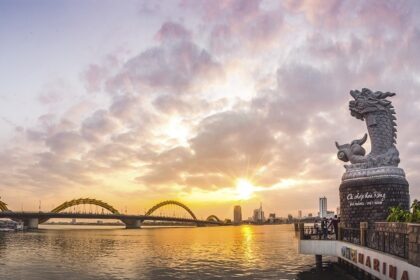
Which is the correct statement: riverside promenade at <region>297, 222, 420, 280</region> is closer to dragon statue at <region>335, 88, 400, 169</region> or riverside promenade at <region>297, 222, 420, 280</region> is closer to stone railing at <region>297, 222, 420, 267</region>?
stone railing at <region>297, 222, 420, 267</region>

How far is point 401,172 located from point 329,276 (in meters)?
11.1

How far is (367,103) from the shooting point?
40.9 meters

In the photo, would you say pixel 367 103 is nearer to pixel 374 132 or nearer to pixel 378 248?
pixel 374 132

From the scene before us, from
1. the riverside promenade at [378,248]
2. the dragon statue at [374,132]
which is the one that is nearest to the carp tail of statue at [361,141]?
the dragon statue at [374,132]

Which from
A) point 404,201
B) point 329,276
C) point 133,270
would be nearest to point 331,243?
point 329,276

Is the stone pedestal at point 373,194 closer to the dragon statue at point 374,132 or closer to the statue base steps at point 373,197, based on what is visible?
the statue base steps at point 373,197

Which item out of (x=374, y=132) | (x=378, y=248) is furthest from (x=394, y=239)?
(x=374, y=132)

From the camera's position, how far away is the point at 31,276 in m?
39.8

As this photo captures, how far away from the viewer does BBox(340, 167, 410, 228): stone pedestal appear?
37469 mm

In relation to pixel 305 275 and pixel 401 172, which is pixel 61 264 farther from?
pixel 401 172

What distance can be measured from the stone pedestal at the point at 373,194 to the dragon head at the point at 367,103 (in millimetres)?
5604

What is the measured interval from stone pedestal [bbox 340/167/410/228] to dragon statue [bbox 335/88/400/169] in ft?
3.25

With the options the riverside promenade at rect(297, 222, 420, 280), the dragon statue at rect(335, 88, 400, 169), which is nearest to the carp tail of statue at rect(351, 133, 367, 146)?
the dragon statue at rect(335, 88, 400, 169)

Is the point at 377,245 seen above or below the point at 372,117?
below
